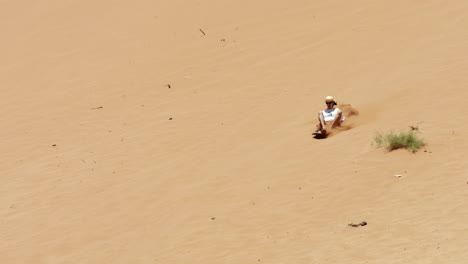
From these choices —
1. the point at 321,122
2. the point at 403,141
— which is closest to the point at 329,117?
the point at 321,122

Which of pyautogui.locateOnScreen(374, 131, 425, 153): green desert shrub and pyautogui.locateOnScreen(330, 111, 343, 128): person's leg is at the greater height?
pyautogui.locateOnScreen(374, 131, 425, 153): green desert shrub

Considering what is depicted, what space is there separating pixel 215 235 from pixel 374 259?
2167 millimetres

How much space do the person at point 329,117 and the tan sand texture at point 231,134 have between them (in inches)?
9.1

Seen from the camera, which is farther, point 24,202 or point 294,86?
point 294,86

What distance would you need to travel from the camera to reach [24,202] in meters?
12.1

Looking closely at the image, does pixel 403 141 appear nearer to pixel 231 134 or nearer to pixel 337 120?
pixel 337 120

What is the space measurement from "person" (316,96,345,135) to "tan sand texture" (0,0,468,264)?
23cm

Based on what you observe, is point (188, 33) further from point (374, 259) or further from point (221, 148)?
point (374, 259)

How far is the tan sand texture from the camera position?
29.9ft

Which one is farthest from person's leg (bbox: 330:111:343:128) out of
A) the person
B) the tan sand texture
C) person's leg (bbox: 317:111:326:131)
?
the tan sand texture

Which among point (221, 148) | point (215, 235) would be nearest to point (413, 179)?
point (215, 235)

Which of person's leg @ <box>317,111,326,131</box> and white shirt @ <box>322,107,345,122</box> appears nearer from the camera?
person's leg @ <box>317,111,326,131</box>

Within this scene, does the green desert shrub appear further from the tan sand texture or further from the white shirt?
the white shirt

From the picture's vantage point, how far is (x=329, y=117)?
39.8 ft
